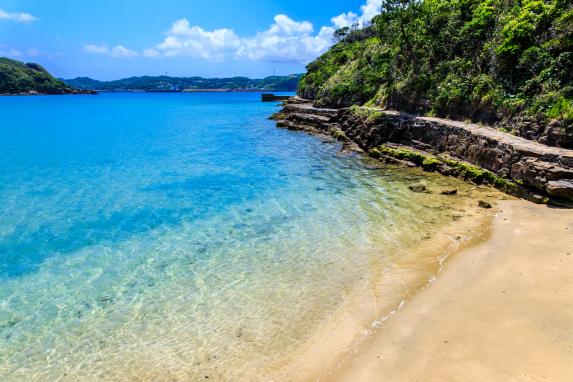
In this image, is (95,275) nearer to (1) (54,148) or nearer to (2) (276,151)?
(2) (276,151)

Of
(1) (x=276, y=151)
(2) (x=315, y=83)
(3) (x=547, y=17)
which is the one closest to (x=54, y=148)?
(1) (x=276, y=151)

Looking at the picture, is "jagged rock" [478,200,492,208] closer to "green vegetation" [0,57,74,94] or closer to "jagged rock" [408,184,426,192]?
"jagged rock" [408,184,426,192]

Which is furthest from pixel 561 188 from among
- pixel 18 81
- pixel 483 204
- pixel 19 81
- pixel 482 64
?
pixel 19 81

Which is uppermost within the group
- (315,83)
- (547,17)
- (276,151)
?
(547,17)

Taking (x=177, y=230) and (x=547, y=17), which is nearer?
(x=177, y=230)

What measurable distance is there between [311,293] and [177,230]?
734cm

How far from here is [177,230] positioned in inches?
599

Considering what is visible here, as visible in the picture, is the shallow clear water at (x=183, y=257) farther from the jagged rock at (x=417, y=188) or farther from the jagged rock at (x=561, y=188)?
the jagged rock at (x=561, y=188)

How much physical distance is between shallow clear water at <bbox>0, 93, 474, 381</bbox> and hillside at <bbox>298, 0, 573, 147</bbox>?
8.11m

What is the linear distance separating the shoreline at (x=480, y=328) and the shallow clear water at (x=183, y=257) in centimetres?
175

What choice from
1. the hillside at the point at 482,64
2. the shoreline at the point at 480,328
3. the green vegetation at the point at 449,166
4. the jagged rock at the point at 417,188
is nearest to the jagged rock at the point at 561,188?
the green vegetation at the point at 449,166

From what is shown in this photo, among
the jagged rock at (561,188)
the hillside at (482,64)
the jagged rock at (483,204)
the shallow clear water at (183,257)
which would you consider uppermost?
the hillside at (482,64)

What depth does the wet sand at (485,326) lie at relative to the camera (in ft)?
23.1

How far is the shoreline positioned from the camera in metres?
7.05
